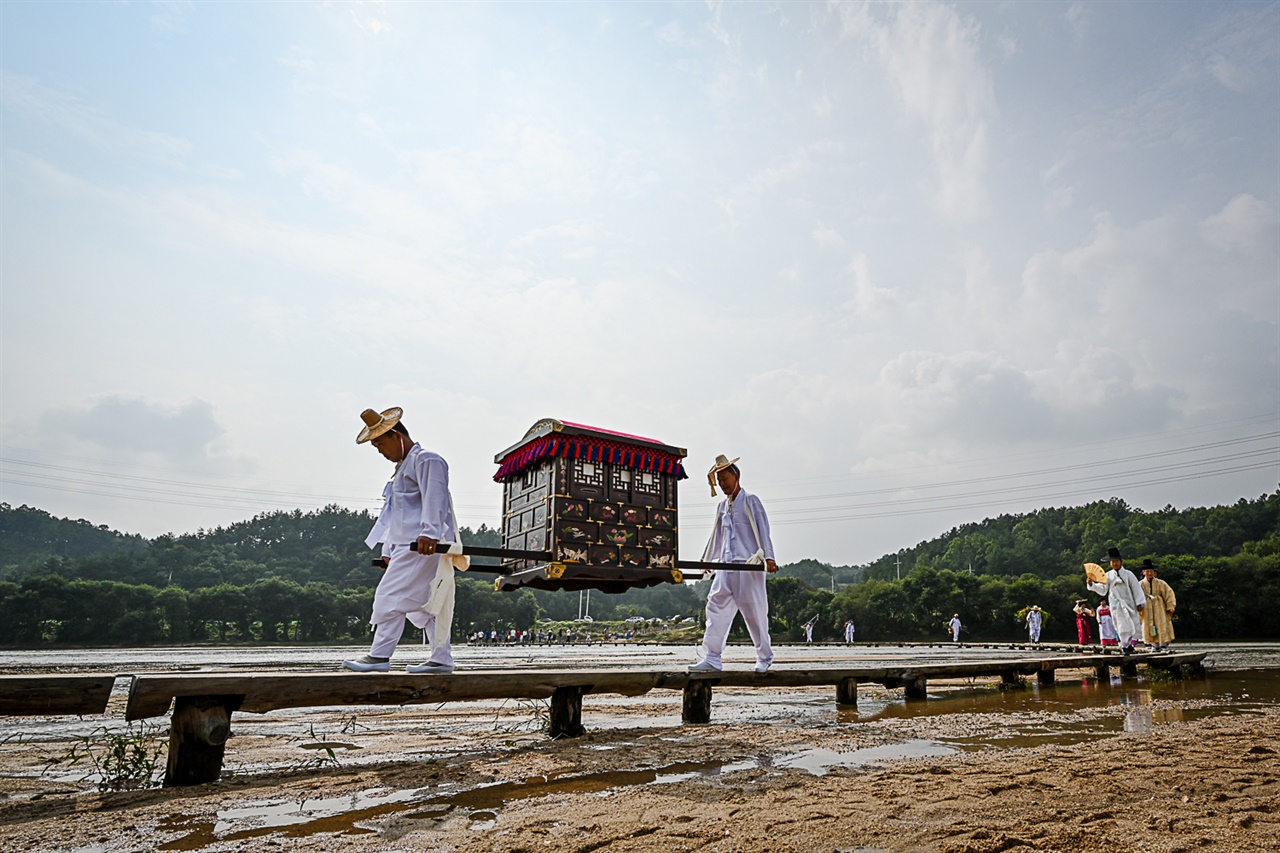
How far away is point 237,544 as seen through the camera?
13262cm

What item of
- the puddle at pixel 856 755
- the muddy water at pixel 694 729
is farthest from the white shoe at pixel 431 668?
the puddle at pixel 856 755

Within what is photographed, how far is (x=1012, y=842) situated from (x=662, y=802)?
1793 mm

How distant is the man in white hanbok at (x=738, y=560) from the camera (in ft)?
29.0

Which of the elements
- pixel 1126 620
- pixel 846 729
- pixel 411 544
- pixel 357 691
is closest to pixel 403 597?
pixel 411 544

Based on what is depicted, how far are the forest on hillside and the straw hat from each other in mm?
38321

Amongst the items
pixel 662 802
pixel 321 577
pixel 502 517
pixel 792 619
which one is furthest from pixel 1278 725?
pixel 321 577

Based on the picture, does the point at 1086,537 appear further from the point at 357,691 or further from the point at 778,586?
the point at 357,691

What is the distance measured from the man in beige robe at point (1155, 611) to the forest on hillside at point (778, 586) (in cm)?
3728

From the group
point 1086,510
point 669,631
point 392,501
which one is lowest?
point 669,631

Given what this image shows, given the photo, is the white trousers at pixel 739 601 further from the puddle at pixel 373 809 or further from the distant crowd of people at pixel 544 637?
the distant crowd of people at pixel 544 637

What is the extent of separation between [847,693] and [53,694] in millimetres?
8096

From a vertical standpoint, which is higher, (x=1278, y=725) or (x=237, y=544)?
(x=237, y=544)

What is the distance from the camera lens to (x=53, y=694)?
4.64m

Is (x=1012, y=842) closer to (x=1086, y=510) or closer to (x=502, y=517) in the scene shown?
(x=502, y=517)
